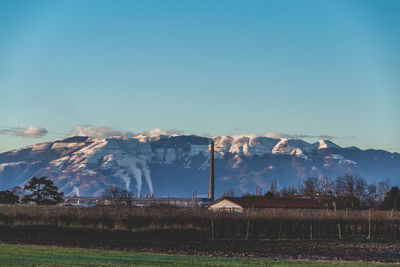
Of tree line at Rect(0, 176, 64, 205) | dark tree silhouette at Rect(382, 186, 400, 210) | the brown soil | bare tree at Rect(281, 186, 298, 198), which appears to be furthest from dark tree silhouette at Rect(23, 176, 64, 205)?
dark tree silhouette at Rect(382, 186, 400, 210)

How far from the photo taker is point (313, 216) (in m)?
63.7

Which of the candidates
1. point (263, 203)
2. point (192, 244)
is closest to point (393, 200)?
point (263, 203)

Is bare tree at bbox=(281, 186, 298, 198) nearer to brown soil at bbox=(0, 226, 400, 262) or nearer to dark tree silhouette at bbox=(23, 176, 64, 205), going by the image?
dark tree silhouette at bbox=(23, 176, 64, 205)

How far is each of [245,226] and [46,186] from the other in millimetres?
40727

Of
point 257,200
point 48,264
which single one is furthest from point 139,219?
point 257,200

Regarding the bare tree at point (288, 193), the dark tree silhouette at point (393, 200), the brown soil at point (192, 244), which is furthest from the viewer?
the bare tree at point (288, 193)

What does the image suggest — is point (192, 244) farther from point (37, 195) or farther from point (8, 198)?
point (37, 195)

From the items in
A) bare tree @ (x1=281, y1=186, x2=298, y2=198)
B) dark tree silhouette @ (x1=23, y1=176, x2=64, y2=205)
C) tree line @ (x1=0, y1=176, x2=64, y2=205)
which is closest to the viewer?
tree line @ (x1=0, y1=176, x2=64, y2=205)

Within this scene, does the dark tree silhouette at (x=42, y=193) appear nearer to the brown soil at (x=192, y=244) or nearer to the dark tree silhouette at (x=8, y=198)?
the dark tree silhouette at (x=8, y=198)

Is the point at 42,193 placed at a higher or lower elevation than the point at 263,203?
higher

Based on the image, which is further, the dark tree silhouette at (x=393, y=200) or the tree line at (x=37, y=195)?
the dark tree silhouette at (x=393, y=200)

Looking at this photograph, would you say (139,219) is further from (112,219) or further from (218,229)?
(218,229)

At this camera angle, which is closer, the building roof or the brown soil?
the brown soil

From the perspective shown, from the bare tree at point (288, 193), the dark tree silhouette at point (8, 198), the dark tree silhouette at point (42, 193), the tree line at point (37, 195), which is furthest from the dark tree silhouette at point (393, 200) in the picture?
the dark tree silhouette at point (8, 198)
